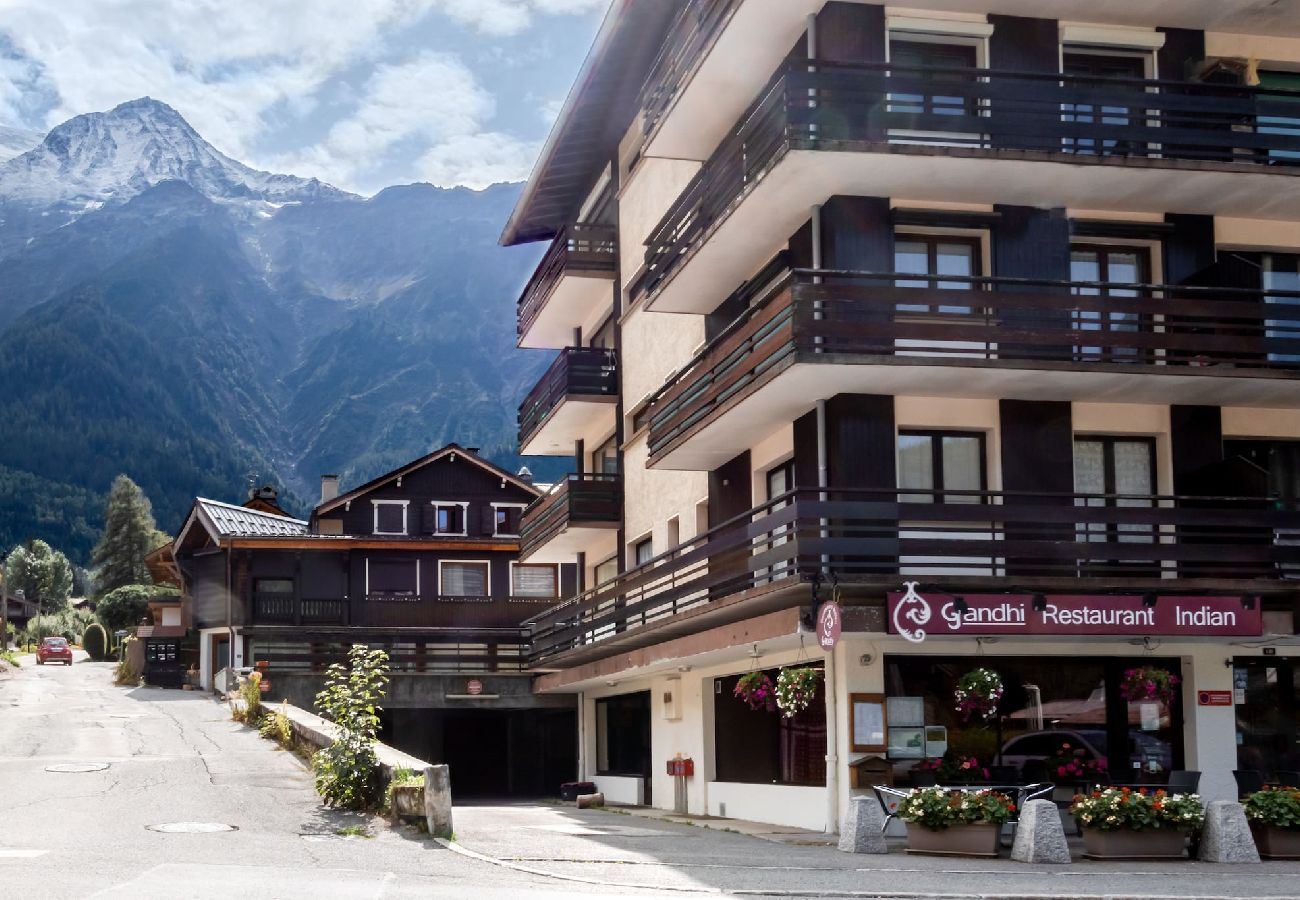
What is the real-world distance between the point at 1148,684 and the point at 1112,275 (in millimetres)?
6083

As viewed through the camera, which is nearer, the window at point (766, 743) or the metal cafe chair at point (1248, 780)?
the metal cafe chair at point (1248, 780)

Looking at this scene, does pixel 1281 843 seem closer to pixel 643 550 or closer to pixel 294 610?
pixel 643 550

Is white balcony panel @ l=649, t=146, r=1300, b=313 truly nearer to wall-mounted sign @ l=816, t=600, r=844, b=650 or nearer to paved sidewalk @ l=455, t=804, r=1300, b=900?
wall-mounted sign @ l=816, t=600, r=844, b=650

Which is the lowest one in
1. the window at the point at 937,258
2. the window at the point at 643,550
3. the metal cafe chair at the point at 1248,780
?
the metal cafe chair at the point at 1248,780

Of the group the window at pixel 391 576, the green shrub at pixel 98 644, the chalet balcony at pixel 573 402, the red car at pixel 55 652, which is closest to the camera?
the chalet balcony at pixel 573 402

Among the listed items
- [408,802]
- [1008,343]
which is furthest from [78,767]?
[1008,343]

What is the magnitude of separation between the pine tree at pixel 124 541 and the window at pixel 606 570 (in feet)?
319

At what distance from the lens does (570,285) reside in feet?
121

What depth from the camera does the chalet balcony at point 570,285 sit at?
35.9 meters

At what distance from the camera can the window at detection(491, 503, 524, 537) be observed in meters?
62.2

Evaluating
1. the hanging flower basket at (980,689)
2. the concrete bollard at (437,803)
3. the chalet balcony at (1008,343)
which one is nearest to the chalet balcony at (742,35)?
the chalet balcony at (1008,343)

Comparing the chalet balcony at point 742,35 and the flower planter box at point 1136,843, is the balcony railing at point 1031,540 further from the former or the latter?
the chalet balcony at point 742,35

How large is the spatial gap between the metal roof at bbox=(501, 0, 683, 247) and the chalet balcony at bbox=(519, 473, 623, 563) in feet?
23.4

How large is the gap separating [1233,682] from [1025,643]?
3141 millimetres
